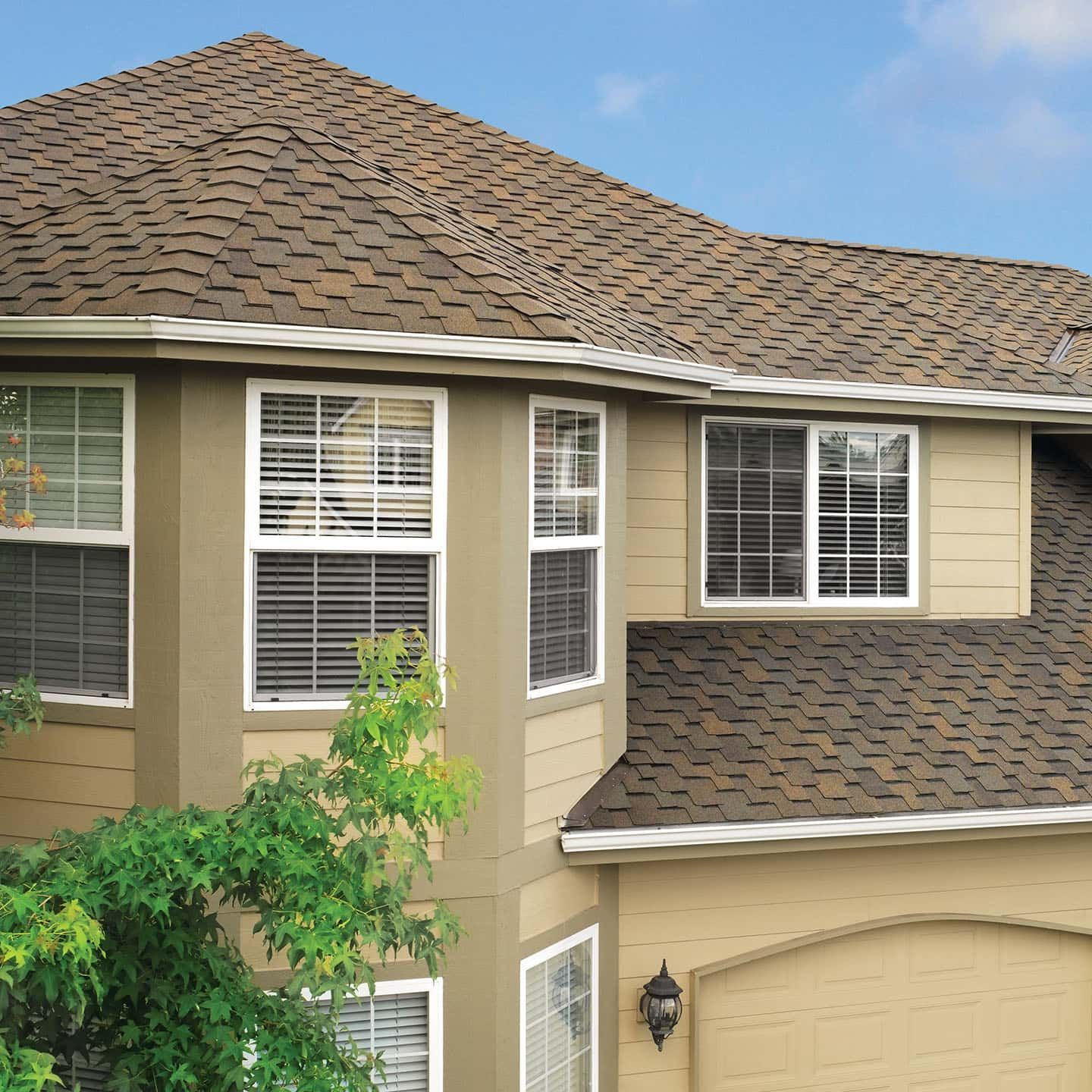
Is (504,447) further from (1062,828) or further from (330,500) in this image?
(1062,828)

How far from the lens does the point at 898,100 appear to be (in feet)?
306

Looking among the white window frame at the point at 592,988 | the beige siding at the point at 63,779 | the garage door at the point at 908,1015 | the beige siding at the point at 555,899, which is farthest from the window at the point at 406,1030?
the garage door at the point at 908,1015

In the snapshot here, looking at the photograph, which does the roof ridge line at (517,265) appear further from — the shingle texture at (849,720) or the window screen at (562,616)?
the shingle texture at (849,720)

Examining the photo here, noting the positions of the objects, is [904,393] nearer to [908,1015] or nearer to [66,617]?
[908,1015]

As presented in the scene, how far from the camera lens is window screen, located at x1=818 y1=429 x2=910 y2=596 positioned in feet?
30.2

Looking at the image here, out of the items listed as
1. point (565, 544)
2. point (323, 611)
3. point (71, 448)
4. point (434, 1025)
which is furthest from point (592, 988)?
point (71, 448)

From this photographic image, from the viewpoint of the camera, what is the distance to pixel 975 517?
953cm

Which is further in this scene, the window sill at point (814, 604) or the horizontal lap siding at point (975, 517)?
the horizontal lap siding at point (975, 517)

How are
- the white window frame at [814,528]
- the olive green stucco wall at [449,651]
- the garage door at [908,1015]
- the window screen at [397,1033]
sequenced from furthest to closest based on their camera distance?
the white window frame at [814,528]
the garage door at [908,1015]
the window screen at [397,1033]
the olive green stucco wall at [449,651]

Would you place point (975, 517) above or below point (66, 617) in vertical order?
above

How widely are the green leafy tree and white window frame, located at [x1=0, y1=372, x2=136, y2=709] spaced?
1.22 metres

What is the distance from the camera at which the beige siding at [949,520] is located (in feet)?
28.7

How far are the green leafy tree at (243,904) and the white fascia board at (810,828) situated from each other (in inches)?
81.7

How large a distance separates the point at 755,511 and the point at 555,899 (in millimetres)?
3248
